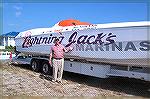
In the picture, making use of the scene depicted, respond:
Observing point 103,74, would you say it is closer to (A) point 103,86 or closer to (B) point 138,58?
(A) point 103,86

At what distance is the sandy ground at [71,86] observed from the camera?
9.55 meters

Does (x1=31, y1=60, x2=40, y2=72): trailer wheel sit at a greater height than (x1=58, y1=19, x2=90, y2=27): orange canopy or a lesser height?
lesser

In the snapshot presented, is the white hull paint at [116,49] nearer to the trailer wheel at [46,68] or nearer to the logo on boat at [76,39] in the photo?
the logo on boat at [76,39]

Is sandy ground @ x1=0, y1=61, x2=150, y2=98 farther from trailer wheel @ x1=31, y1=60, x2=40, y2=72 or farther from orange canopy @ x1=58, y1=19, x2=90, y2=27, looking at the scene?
orange canopy @ x1=58, y1=19, x2=90, y2=27

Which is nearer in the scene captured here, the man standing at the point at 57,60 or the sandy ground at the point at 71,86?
the sandy ground at the point at 71,86

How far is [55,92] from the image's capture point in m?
9.77

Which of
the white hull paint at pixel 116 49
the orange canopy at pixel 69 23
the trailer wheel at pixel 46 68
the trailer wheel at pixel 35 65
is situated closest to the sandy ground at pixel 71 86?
the trailer wheel at pixel 46 68

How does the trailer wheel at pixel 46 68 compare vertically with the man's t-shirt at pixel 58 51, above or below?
below

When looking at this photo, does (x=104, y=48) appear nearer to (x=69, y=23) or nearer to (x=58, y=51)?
(x=58, y=51)

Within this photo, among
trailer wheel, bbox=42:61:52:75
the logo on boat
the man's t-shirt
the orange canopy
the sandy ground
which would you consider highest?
the orange canopy

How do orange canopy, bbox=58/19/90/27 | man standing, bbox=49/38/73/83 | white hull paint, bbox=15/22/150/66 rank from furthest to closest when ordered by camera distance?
orange canopy, bbox=58/19/90/27 → man standing, bbox=49/38/73/83 → white hull paint, bbox=15/22/150/66

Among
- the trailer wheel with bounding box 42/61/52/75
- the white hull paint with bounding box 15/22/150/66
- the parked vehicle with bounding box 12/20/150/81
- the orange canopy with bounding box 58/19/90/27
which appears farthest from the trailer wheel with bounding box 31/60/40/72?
the orange canopy with bounding box 58/19/90/27

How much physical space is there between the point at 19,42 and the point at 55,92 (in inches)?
309

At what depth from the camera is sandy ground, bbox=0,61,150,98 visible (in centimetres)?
955
